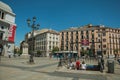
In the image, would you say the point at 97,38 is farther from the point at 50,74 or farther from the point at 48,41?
the point at 50,74

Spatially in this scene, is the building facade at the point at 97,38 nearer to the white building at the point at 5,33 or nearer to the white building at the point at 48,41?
the white building at the point at 48,41

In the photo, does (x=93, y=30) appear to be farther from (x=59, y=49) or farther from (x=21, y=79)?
(x=21, y=79)

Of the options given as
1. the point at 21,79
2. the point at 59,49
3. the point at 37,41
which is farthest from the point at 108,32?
the point at 21,79

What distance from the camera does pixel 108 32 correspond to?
67812 mm

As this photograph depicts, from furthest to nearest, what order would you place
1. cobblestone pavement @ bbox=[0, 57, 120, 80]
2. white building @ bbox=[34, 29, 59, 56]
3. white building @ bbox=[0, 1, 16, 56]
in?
white building @ bbox=[34, 29, 59, 56]
white building @ bbox=[0, 1, 16, 56]
cobblestone pavement @ bbox=[0, 57, 120, 80]

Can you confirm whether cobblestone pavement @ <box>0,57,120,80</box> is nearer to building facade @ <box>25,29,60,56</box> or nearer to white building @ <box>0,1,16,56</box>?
white building @ <box>0,1,16,56</box>

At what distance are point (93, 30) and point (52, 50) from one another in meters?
24.3

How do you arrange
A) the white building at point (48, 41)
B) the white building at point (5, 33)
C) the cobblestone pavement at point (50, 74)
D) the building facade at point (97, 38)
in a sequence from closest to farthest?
the cobblestone pavement at point (50, 74) → the white building at point (5, 33) → the building facade at point (97, 38) → the white building at point (48, 41)

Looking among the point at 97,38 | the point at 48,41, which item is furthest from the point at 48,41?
the point at 97,38

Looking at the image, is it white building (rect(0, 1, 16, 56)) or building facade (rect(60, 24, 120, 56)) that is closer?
white building (rect(0, 1, 16, 56))

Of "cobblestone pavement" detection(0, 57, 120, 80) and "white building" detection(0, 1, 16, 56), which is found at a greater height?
"white building" detection(0, 1, 16, 56)

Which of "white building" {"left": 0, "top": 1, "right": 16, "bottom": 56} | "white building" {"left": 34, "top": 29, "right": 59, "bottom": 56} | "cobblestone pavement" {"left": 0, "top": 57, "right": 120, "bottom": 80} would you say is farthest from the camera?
"white building" {"left": 34, "top": 29, "right": 59, "bottom": 56}

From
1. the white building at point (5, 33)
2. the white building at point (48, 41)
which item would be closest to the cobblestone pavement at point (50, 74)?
the white building at point (5, 33)

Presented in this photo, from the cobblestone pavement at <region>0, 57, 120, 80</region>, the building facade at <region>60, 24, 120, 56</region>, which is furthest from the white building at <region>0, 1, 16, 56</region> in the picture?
the cobblestone pavement at <region>0, 57, 120, 80</region>
